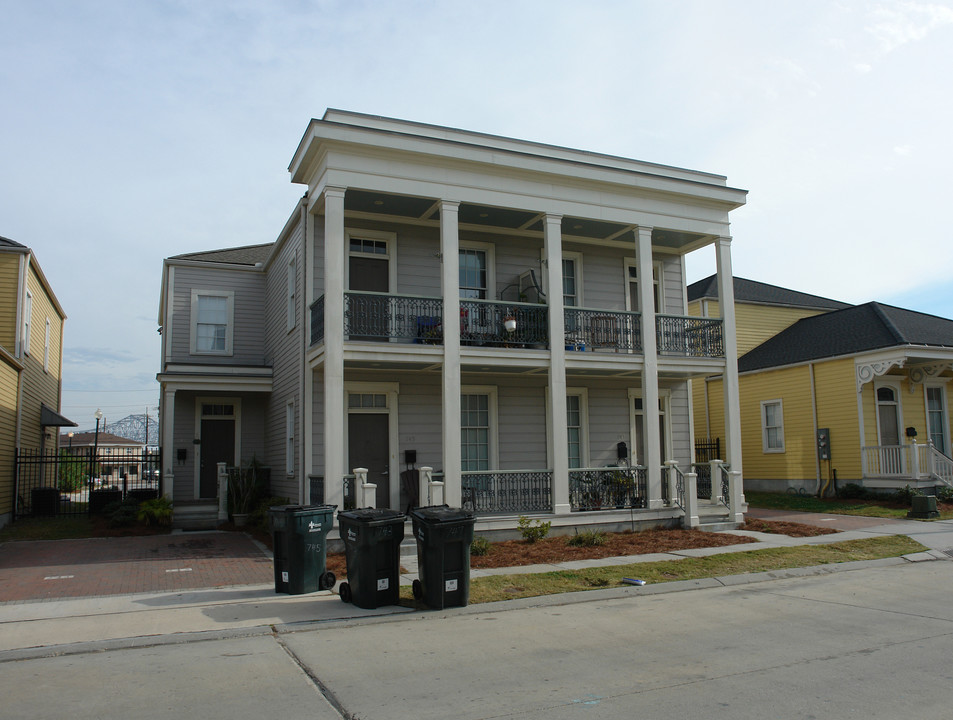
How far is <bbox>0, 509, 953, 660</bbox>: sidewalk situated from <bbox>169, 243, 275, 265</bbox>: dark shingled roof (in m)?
8.35

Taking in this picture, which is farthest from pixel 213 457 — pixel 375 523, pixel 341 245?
pixel 375 523

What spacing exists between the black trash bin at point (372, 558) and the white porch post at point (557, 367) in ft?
19.5

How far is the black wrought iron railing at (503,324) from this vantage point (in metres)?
14.6

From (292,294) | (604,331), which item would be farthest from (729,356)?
(292,294)

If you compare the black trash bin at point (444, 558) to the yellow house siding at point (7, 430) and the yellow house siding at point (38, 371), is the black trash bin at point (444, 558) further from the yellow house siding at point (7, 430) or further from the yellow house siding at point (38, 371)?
the yellow house siding at point (38, 371)

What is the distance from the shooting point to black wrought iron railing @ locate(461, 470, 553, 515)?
46.1 ft

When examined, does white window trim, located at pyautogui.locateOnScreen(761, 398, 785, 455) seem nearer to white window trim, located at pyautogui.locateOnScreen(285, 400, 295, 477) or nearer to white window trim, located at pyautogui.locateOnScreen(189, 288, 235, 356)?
white window trim, located at pyautogui.locateOnScreen(285, 400, 295, 477)

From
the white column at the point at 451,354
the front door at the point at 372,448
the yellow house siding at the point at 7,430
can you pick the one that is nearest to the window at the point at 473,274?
the white column at the point at 451,354

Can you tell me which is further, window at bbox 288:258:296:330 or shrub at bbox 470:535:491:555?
window at bbox 288:258:296:330

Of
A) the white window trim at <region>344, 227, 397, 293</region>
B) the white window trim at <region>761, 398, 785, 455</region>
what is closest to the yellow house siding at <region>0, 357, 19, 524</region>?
the white window trim at <region>344, 227, 397, 293</region>

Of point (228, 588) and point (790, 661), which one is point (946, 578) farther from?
point (228, 588)

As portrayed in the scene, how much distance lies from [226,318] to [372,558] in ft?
42.0

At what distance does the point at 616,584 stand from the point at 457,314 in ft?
19.3

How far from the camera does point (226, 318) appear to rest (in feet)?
64.4
